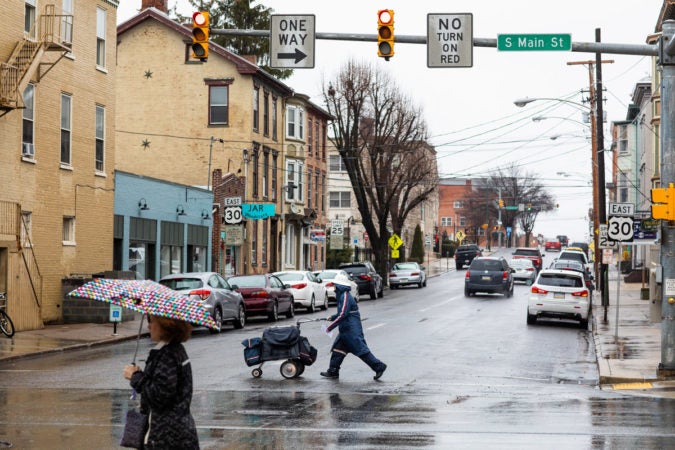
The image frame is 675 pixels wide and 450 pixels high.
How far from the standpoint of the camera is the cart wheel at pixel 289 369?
55.4 feet

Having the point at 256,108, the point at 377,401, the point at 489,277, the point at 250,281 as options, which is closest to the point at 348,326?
the point at 377,401

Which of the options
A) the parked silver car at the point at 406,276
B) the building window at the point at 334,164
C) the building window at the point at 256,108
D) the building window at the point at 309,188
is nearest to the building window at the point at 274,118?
the building window at the point at 256,108

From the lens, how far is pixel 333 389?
615 inches

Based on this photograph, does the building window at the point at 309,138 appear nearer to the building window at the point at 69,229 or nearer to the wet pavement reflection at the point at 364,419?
the building window at the point at 69,229

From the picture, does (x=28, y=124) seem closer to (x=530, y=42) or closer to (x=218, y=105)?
Answer: (x=530, y=42)

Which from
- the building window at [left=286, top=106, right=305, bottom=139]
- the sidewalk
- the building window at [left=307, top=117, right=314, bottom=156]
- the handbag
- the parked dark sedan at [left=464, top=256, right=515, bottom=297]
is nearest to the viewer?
the handbag

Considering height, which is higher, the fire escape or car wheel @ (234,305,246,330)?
the fire escape

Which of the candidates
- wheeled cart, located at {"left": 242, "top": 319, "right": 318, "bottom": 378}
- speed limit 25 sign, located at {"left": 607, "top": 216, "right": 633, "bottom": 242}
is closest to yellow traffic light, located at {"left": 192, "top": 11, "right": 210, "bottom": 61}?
wheeled cart, located at {"left": 242, "top": 319, "right": 318, "bottom": 378}

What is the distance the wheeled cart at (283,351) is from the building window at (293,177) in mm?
38543

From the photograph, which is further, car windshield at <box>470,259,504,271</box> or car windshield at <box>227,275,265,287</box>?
car windshield at <box>470,259,504,271</box>

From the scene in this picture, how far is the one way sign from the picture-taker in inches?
682

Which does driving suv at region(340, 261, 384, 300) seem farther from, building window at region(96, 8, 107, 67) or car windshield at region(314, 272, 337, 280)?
building window at region(96, 8, 107, 67)

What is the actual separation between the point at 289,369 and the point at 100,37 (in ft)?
63.3

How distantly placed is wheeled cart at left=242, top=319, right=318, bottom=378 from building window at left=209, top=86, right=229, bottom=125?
110 feet
